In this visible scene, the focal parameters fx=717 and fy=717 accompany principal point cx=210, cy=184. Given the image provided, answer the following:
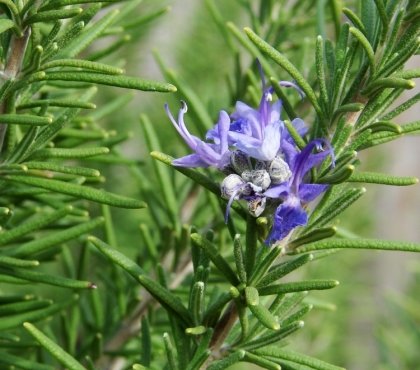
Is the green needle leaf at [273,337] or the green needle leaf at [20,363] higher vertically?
the green needle leaf at [273,337]

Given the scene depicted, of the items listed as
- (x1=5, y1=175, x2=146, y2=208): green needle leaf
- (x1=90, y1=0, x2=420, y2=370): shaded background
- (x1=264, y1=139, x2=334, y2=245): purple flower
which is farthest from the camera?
(x1=90, y1=0, x2=420, y2=370): shaded background

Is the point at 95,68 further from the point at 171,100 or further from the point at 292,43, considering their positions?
the point at 171,100

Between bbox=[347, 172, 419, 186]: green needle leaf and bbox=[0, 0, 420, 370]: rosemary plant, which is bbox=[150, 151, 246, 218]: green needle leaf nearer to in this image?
bbox=[0, 0, 420, 370]: rosemary plant

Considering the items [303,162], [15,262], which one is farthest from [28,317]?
[303,162]

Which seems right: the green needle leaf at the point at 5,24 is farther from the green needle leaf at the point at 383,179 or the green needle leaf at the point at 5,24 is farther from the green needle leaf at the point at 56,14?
the green needle leaf at the point at 383,179

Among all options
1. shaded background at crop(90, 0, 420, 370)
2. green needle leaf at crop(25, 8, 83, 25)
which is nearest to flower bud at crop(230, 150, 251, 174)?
green needle leaf at crop(25, 8, 83, 25)

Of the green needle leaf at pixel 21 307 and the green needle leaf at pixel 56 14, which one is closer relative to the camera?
the green needle leaf at pixel 56 14

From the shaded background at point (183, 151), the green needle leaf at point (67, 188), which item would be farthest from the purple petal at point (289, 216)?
the shaded background at point (183, 151)

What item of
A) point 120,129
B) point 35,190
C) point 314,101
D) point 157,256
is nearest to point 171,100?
point 120,129

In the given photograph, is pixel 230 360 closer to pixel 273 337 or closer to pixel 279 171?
pixel 273 337
